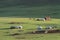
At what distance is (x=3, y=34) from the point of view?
18984mm

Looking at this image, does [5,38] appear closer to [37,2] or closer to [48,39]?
[48,39]

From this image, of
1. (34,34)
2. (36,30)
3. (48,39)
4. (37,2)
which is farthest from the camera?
(37,2)

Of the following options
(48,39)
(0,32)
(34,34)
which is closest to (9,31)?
(0,32)

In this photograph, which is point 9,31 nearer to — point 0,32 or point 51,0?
point 0,32

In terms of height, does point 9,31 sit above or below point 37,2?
below

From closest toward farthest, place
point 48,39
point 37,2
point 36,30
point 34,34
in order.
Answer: point 48,39
point 34,34
point 36,30
point 37,2

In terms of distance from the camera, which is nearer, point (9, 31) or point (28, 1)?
point (9, 31)

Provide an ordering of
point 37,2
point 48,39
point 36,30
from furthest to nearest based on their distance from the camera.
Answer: point 37,2 < point 36,30 < point 48,39

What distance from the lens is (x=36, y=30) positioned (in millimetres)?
19891

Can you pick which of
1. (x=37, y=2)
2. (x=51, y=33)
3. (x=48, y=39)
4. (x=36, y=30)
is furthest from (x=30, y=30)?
(x=37, y=2)

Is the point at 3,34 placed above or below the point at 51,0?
below

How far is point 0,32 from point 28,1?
34.3 metres

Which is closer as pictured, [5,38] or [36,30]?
[5,38]

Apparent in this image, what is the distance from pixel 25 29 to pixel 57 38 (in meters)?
3.91
